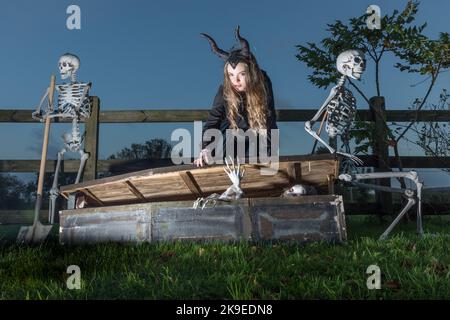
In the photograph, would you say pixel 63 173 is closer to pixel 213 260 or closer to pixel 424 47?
pixel 213 260

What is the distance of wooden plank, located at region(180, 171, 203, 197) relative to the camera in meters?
4.40

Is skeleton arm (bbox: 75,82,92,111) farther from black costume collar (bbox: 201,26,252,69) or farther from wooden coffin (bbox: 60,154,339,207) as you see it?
black costume collar (bbox: 201,26,252,69)

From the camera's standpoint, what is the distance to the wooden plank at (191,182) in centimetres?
440

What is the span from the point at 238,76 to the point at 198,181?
112 cm

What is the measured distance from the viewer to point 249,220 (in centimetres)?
413

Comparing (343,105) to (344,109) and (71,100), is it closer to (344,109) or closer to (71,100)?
(344,109)

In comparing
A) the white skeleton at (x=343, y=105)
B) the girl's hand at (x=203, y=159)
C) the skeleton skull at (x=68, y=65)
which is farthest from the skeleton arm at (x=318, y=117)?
the skeleton skull at (x=68, y=65)

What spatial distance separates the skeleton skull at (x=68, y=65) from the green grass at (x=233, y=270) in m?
3.16

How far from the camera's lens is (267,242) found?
13.4 feet

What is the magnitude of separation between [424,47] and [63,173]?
677 centimetres

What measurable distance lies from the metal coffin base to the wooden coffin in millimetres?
320

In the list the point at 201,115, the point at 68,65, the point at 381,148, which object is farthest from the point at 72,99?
the point at 381,148

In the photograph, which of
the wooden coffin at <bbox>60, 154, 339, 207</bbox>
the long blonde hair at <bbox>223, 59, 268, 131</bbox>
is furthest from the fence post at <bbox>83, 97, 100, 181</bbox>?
the long blonde hair at <bbox>223, 59, 268, 131</bbox>

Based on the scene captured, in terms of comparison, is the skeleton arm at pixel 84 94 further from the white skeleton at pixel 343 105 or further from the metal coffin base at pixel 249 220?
the white skeleton at pixel 343 105
